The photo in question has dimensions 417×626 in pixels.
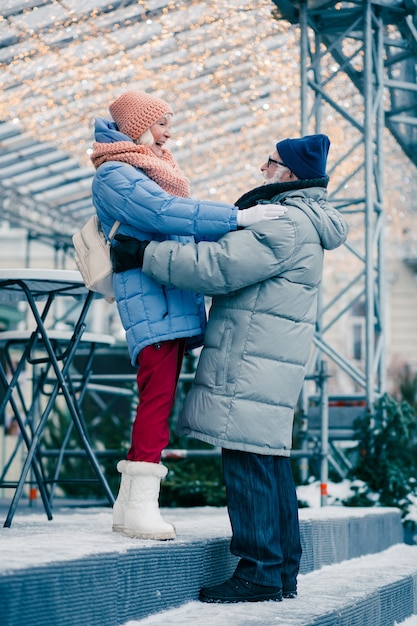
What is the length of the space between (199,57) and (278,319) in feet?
27.4

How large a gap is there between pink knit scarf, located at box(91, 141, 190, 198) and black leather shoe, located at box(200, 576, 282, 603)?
1.19 meters

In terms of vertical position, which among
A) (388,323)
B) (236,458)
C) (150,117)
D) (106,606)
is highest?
(388,323)

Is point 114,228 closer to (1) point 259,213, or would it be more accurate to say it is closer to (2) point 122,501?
(1) point 259,213

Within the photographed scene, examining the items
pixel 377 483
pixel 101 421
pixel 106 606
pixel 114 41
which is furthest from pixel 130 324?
pixel 114 41

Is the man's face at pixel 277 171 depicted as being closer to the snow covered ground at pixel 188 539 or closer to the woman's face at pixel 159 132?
Result: the woman's face at pixel 159 132

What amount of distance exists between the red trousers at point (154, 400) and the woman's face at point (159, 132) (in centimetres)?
64

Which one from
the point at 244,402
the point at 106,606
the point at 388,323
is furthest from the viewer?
the point at 388,323

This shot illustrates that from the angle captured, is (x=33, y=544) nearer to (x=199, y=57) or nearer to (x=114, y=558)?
(x=114, y=558)

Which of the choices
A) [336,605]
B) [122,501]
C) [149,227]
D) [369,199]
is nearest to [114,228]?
[149,227]

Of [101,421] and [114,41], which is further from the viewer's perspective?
[114,41]

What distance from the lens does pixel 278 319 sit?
295 centimetres

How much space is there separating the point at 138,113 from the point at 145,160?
181mm

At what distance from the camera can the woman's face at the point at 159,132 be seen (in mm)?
3162

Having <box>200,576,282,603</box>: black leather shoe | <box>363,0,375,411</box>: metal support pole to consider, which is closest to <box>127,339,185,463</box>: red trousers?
<box>200,576,282,603</box>: black leather shoe
